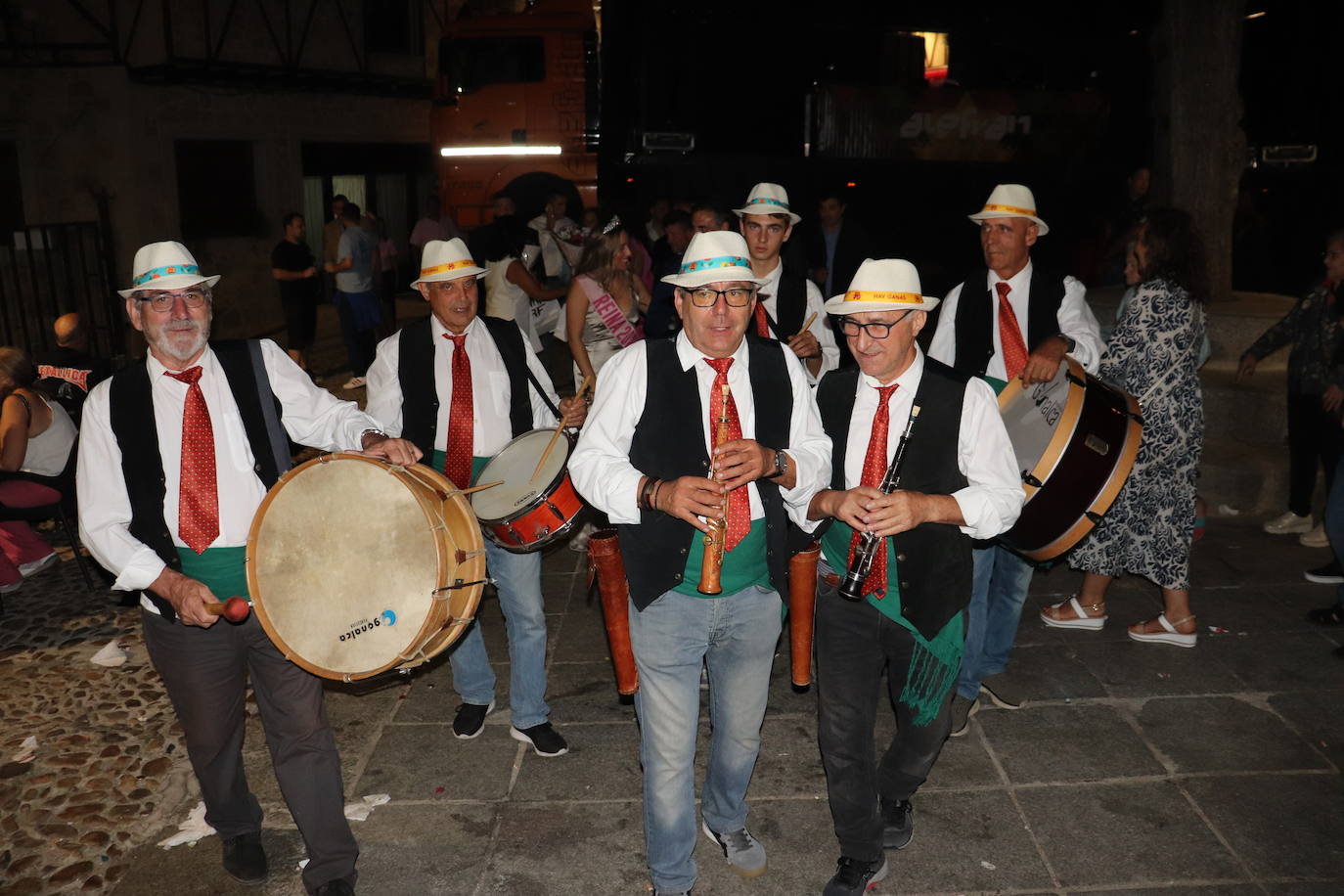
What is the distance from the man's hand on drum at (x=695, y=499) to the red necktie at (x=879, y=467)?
1.99 ft

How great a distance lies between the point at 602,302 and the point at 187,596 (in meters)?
3.49

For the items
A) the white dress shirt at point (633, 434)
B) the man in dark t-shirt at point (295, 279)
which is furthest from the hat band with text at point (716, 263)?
the man in dark t-shirt at point (295, 279)

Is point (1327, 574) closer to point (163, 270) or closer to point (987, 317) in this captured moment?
point (987, 317)

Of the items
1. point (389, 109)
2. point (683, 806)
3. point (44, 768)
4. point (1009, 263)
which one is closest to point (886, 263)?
point (1009, 263)

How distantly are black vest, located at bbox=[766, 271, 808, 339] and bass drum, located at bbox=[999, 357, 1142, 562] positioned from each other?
4.91 ft

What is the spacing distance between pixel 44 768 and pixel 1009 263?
16.2ft

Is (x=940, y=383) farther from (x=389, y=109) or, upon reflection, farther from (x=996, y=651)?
(x=389, y=109)

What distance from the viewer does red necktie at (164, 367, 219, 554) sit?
346 centimetres

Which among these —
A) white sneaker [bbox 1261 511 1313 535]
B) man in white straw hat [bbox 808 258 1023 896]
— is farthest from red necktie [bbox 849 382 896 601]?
white sneaker [bbox 1261 511 1313 535]

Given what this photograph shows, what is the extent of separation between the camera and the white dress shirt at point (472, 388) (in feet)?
14.5

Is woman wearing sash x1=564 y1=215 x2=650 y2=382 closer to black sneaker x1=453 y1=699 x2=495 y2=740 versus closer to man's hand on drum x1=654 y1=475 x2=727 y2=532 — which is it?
black sneaker x1=453 y1=699 x2=495 y2=740

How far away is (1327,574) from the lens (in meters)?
6.40

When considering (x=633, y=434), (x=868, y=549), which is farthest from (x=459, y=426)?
(x=868, y=549)

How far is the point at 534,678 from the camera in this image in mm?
4598
